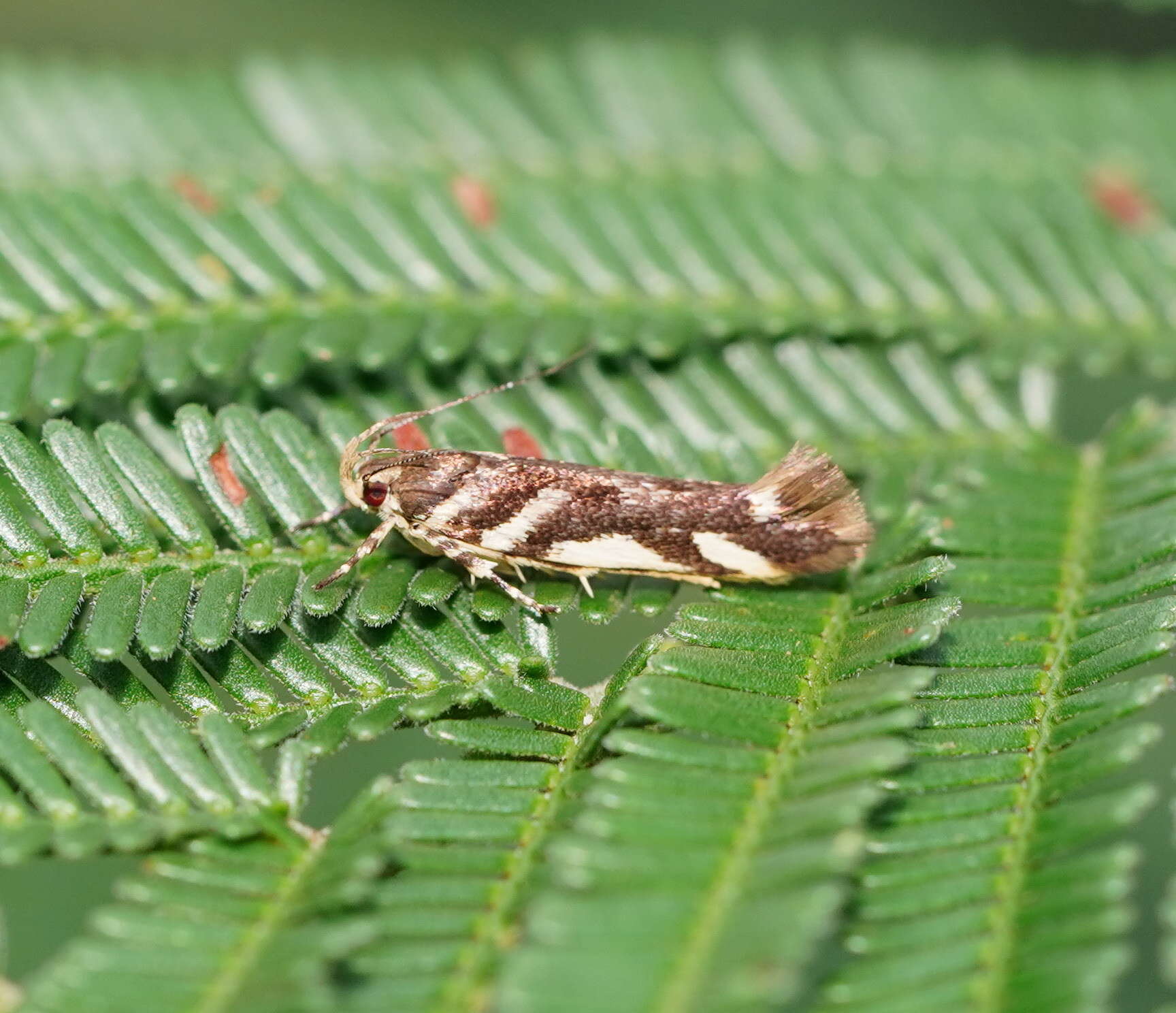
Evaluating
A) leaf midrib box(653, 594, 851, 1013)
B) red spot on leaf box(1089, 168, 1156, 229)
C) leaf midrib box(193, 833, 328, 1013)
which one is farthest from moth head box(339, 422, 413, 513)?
red spot on leaf box(1089, 168, 1156, 229)

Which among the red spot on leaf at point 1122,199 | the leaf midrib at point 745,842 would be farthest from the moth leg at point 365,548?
the red spot on leaf at point 1122,199

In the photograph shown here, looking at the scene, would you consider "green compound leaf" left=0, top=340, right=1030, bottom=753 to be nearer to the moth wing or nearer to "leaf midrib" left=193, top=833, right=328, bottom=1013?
the moth wing

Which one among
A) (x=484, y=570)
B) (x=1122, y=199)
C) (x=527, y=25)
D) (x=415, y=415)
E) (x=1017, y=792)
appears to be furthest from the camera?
(x=527, y=25)

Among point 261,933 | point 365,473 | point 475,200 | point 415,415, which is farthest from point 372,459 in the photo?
point 261,933

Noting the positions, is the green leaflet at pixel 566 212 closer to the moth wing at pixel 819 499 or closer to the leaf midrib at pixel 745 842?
the moth wing at pixel 819 499

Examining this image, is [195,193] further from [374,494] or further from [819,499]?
[819,499]

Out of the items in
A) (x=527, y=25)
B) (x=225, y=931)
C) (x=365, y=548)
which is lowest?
(x=225, y=931)
